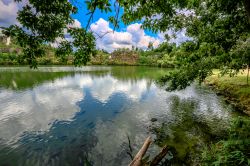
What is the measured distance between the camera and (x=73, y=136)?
1712cm

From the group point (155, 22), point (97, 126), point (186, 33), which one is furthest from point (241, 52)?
point (97, 126)

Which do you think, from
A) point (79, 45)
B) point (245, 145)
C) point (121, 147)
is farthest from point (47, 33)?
point (121, 147)

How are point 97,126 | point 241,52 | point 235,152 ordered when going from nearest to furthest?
point 235,152, point 241,52, point 97,126

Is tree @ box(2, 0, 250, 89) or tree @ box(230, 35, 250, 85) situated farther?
tree @ box(230, 35, 250, 85)

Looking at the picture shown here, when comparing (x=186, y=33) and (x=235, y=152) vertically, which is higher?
(x=186, y=33)

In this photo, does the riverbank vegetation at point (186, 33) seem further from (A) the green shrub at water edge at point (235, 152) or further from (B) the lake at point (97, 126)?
(B) the lake at point (97, 126)

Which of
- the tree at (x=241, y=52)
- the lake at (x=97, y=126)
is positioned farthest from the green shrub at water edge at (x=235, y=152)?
the tree at (x=241, y=52)

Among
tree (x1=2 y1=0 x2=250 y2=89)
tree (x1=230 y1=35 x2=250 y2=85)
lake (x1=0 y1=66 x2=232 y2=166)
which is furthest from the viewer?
lake (x1=0 y1=66 x2=232 y2=166)

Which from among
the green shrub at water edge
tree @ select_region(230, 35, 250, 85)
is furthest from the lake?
tree @ select_region(230, 35, 250, 85)

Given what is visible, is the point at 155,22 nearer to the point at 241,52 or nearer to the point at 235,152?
the point at 235,152

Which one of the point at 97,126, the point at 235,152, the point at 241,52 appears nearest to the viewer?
the point at 235,152

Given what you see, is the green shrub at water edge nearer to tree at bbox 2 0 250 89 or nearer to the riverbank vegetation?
the riverbank vegetation

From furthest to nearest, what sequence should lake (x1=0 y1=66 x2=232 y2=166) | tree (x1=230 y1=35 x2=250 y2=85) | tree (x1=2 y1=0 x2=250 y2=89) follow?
1. lake (x1=0 y1=66 x2=232 y2=166)
2. tree (x1=230 y1=35 x2=250 y2=85)
3. tree (x1=2 y1=0 x2=250 y2=89)

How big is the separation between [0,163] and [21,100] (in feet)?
62.7
